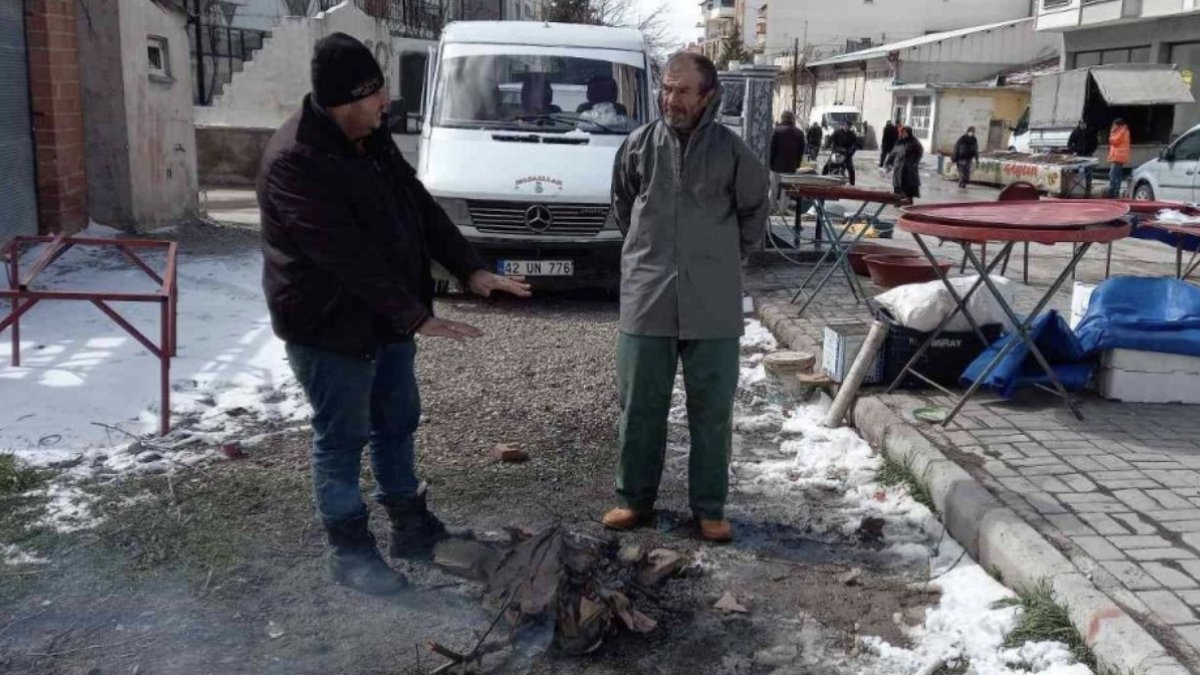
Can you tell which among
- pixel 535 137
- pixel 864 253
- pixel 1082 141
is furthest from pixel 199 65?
pixel 1082 141

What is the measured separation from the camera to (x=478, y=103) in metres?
8.85

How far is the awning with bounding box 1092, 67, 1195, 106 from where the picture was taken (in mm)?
25453

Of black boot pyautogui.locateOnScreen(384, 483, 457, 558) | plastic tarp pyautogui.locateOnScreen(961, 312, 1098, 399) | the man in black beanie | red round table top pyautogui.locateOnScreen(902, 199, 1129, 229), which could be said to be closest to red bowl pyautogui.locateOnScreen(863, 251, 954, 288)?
red round table top pyautogui.locateOnScreen(902, 199, 1129, 229)

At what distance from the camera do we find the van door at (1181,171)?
17391mm

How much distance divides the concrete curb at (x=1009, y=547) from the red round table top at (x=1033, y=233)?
3.14 feet

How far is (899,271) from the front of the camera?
7.67 metres

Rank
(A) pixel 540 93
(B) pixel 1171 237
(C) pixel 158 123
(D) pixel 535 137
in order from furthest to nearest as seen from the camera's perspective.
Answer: (C) pixel 158 123 → (A) pixel 540 93 → (D) pixel 535 137 → (B) pixel 1171 237

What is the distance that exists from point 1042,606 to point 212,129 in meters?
15.8

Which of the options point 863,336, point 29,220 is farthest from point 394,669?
point 29,220

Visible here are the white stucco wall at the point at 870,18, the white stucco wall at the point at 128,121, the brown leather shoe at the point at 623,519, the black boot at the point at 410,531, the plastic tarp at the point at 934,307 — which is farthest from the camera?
the white stucco wall at the point at 870,18

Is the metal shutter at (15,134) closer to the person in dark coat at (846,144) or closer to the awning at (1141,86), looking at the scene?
the person in dark coat at (846,144)

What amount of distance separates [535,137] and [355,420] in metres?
5.56

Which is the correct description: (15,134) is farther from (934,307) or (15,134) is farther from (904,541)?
(904,541)

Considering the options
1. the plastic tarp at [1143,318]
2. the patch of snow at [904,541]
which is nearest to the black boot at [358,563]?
the patch of snow at [904,541]
